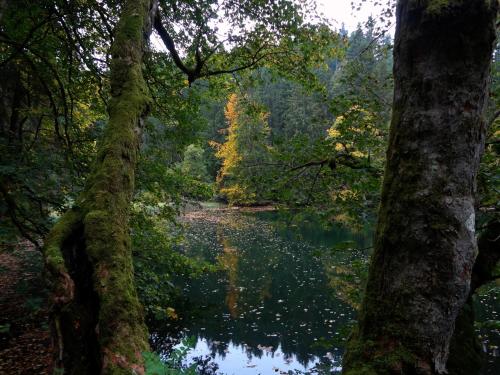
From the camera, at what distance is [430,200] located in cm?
153

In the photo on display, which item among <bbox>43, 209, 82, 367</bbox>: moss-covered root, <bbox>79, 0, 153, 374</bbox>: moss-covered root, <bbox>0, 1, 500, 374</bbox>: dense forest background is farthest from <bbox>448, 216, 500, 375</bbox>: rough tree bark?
<bbox>43, 209, 82, 367</bbox>: moss-covered root

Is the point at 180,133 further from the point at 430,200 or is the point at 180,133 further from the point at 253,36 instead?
the point at 430,200

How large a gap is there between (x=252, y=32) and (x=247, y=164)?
9.52 ft

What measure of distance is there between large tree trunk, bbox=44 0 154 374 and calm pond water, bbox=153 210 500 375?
7.26 ft

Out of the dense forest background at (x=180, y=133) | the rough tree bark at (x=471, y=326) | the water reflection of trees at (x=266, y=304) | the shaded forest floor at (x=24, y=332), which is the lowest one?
the water reflection of trees at (x=266, y=304)

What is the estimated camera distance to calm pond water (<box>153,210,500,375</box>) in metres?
8.24

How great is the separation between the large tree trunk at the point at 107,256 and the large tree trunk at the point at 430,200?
1.09 meters

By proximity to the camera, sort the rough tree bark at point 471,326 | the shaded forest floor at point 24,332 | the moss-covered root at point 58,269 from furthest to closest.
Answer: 1. the shaded forest floor at point 24,332
2. the rough tree bark at point 471,326
3. the moss-covered root at point 58,269

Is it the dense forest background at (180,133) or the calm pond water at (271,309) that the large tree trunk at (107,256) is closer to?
the dense forest background at (180,133)

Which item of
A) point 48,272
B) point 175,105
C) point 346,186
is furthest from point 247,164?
point 48,272

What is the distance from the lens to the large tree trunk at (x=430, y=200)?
4.79 feet

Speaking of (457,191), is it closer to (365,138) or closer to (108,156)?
(108,156)

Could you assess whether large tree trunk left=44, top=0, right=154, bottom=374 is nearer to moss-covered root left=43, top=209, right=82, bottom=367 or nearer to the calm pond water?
moss-covered root left=43, top=209, right=82, bottom=367

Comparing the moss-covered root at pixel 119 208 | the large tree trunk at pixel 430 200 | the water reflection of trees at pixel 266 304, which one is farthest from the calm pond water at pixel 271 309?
the moss-covered root at pixel 119 208
